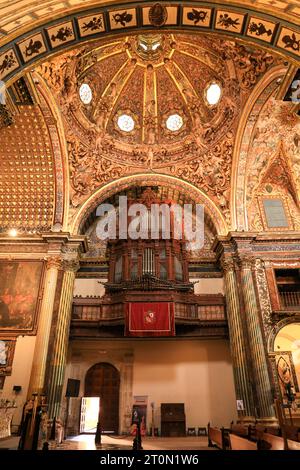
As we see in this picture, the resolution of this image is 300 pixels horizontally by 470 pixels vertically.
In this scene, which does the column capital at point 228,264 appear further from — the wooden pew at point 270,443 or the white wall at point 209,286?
the wooden pew at point 270,443

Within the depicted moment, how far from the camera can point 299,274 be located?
46.5 feet

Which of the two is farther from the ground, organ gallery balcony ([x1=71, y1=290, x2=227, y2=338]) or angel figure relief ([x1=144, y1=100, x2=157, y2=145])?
angel figure relief ([x1=144, y1=100, x2=157, y2=145])

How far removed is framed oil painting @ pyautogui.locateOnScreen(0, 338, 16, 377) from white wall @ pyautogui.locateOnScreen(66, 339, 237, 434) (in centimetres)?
341

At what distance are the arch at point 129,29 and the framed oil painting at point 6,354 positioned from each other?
31.8 feet

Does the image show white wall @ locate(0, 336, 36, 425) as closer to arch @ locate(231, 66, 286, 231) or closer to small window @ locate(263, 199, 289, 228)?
arch @ locate(231, 66, 286, 231)

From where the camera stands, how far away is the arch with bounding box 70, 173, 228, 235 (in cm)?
1477

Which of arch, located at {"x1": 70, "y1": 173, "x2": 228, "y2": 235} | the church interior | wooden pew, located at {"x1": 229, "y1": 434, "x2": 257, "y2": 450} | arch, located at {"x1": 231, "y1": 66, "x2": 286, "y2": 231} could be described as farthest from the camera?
arch, located at {"x1": 70, "y1": 173, "x2": 228, "y2": 235}

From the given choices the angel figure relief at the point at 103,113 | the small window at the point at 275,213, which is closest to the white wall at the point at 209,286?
the small window at the point at 275,213

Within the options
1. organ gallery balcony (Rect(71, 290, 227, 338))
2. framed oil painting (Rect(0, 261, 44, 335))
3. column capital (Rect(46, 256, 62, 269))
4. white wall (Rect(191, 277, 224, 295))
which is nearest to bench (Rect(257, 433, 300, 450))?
organ gallery balcony (Rect(71, 290, 227, 338))

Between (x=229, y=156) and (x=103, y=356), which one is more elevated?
(x=229, y=156)

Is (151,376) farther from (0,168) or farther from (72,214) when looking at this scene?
(0,168)

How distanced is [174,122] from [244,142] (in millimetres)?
3935
